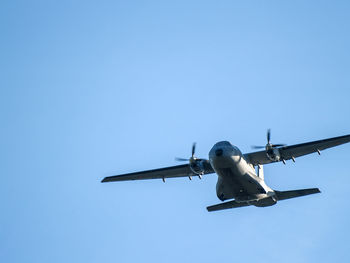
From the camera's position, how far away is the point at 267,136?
36500 millimetres

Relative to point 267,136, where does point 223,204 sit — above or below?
below

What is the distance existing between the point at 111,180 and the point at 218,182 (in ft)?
28.2

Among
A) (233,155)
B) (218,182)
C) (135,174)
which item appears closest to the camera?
(233,155)

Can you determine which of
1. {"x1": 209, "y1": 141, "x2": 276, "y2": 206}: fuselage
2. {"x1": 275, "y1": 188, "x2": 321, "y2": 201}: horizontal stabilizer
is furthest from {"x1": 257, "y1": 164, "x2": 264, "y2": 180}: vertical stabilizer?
{"x1": 275, "y1": 188, "x2": 321, "y2": 201}: horizontal stabilizer

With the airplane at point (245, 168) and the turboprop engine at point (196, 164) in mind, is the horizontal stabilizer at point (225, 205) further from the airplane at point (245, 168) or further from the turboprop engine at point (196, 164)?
the turboprop engine at point (196, 164)

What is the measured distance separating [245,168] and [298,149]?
4.35 metres

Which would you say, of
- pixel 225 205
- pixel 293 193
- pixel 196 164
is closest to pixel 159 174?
pixel 196 164

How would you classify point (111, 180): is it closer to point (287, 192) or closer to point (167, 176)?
point (167, 176)

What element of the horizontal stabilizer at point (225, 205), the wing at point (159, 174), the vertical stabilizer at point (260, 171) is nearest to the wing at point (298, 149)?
the vertical stabilizer at point (260, 171)

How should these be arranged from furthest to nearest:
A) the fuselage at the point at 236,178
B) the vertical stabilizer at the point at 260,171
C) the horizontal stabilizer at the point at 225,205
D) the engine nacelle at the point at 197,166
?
the vertical stabilizer at the point at 260,171 → the engine nacelle at the point at 197,166 → the horizontal stabilizer at the point at 225,205 → the fuselage at the point at 236,178

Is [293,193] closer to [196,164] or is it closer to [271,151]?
[271,151]

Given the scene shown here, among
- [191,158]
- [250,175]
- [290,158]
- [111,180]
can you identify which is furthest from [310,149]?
[111,180]

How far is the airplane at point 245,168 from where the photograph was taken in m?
34.0

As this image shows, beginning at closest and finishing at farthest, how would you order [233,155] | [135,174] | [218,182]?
[233,155]
[218,182]
[135,174]
